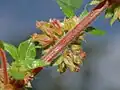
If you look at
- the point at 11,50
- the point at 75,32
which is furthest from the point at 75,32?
the point at 11,50

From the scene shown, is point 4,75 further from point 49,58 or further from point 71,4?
point 71,4

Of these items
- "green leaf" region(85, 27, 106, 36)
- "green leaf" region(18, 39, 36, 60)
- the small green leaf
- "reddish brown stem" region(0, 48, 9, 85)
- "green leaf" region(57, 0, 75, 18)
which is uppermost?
"green leaf" region(57, 0, 75, 18)

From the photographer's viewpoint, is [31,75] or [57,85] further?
[57,85]

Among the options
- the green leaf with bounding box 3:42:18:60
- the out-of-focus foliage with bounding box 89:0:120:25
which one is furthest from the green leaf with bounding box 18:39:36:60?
the out-of-focus foliage with bounding box 89:0:120:25

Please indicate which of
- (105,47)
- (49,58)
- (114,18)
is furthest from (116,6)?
(105,47)

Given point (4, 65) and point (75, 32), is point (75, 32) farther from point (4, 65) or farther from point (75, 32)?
point (4, 65)

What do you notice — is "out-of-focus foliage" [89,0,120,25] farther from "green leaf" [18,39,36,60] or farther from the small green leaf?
"green leaf" [18,39,36,60]

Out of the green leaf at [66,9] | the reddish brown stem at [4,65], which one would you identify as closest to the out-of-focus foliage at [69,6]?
the green leaf at [66,9]
